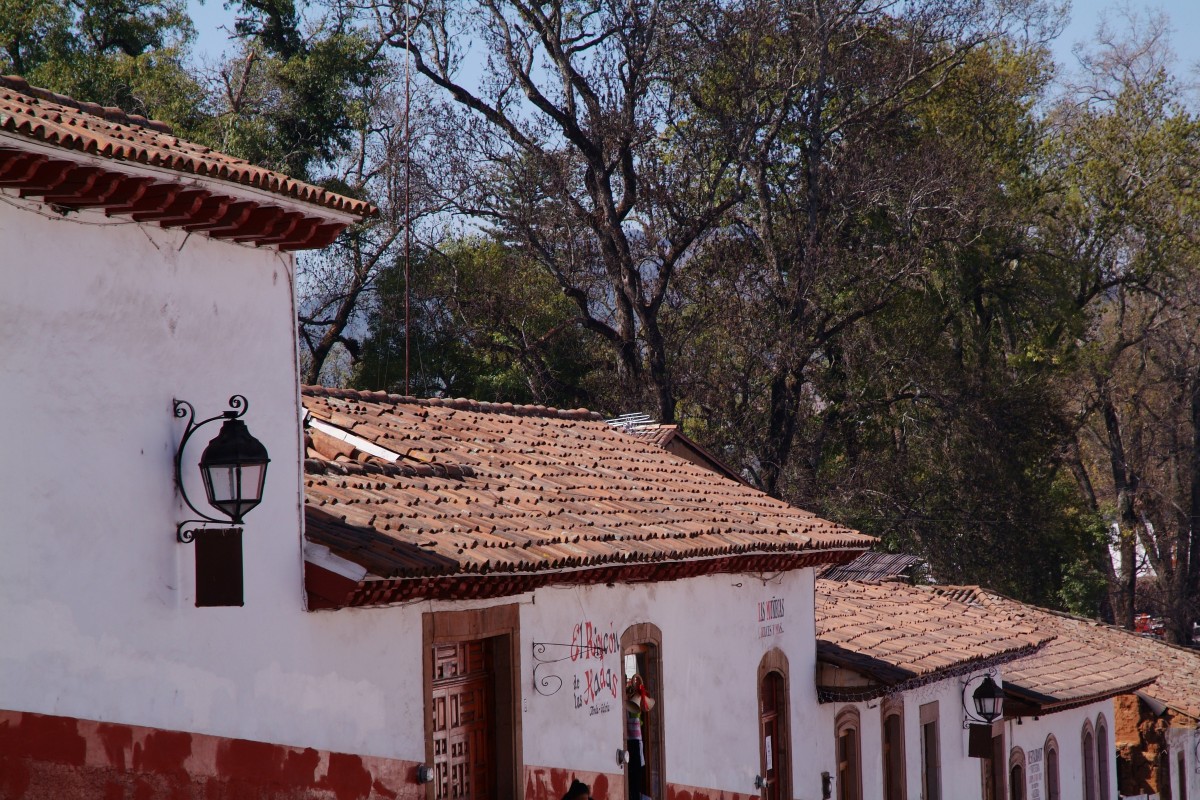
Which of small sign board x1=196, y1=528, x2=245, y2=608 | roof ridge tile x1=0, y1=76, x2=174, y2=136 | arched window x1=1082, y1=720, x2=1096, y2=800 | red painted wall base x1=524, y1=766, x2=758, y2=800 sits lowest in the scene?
arched window x1=1082, y1=720, x2=1096, y2=800

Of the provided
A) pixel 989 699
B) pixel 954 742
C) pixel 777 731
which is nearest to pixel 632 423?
pixel 777 731

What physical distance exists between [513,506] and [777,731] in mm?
5191

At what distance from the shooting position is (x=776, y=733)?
570 inches

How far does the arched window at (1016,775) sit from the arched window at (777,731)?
6899 mm

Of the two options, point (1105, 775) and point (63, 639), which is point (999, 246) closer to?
point (1105, 775)

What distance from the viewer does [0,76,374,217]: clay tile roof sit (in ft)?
20.9

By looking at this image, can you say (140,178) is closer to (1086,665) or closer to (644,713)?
(644,713)

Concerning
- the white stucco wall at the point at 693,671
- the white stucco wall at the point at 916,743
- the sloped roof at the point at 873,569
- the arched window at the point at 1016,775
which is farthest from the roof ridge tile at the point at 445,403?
the sloped roof at the point at 873,569

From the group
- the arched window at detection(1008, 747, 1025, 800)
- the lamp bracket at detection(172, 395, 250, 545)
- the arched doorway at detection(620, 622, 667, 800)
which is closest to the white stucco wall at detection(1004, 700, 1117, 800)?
the arched window at detection(1008, 747, 1025, 800)

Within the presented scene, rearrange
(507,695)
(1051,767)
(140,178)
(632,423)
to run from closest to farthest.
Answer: (140,178)
(507,695)
(632,423)
(1051,767)

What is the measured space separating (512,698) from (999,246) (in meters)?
25.3

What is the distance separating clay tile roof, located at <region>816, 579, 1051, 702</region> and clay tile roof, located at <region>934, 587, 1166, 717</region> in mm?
841

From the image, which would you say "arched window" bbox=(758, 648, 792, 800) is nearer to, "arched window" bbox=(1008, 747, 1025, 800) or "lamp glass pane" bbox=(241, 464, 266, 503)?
"arched window" bbox=(1008, 747, 1025, 800)

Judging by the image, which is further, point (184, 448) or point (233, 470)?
point (184, 448)
